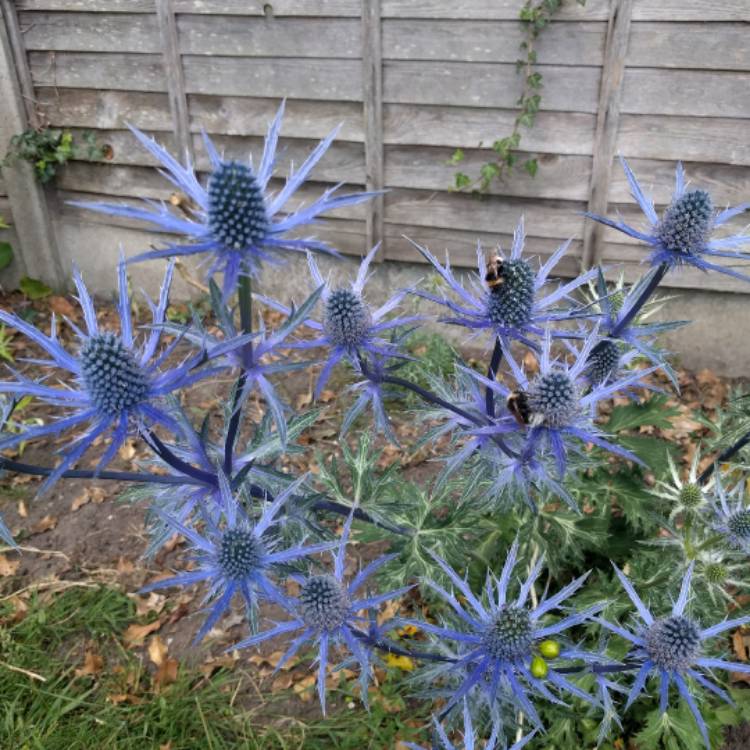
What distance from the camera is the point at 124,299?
3.91ft

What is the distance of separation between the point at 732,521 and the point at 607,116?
2486mm

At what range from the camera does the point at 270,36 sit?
3811mm

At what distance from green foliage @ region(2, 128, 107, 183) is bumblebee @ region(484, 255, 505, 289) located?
3794 millimetres

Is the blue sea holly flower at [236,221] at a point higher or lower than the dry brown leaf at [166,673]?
higher

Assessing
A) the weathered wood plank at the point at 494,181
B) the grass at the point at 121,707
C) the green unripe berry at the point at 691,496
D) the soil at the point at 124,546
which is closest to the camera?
the green unripe berry at the point at 691,496

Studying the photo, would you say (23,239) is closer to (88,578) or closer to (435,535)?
(88,578)

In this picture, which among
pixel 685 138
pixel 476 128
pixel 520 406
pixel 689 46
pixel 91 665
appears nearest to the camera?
pixel 520 406

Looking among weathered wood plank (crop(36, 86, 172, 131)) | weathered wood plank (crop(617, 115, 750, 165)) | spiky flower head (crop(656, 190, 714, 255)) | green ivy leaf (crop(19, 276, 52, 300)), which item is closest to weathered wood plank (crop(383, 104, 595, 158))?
weathered wood plank (crop(617, 115, 750, 165))

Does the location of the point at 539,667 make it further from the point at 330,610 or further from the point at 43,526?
the point at 43,526

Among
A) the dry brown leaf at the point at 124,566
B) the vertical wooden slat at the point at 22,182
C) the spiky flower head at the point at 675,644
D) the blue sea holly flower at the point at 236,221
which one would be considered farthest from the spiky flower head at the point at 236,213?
the vertical wooden slat at the point at 22,182

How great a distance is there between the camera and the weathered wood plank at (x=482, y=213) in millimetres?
3861

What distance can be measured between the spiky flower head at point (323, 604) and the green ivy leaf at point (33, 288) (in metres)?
4.10

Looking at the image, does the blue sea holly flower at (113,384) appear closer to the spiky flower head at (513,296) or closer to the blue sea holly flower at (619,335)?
the spiky flower head at (513,296)

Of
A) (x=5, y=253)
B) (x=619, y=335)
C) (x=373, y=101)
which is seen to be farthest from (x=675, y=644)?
(x=5, y=253)
